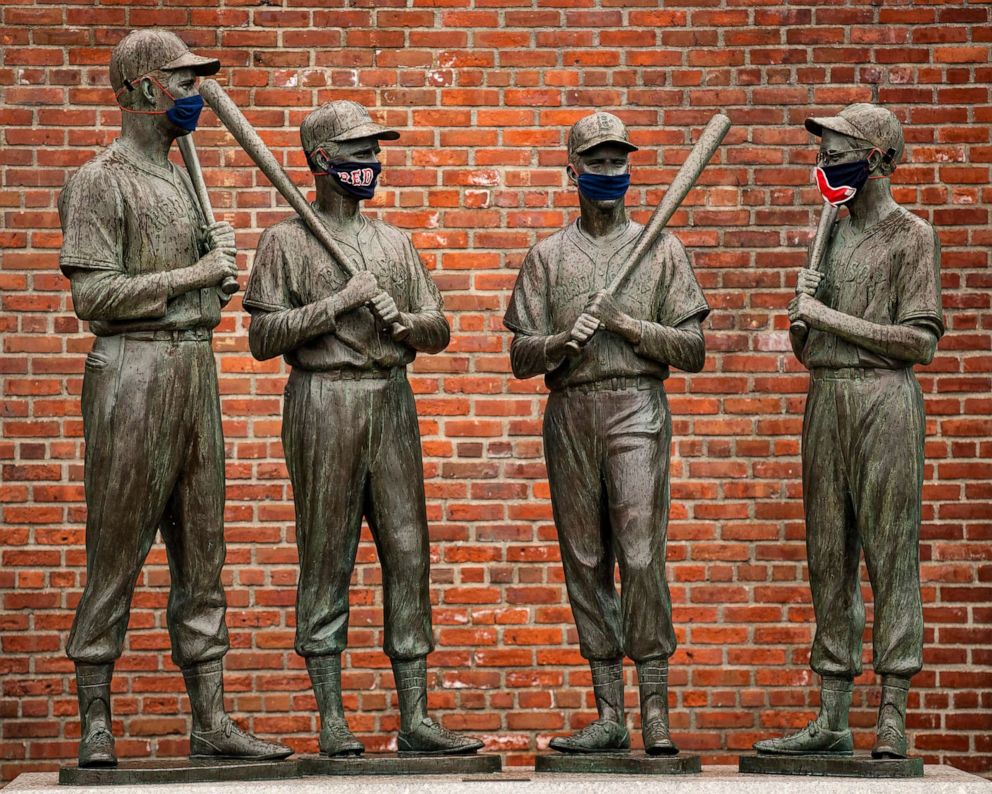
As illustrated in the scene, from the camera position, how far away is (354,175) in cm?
713

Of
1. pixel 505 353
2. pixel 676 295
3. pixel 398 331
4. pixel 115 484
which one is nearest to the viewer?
pixel 115 484

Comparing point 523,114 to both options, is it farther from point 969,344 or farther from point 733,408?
point 969,344

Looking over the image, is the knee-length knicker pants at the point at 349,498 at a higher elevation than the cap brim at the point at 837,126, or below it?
below

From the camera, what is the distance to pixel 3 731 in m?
8.80

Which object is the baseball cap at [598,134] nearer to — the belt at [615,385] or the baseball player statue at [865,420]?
the baseball player statue at [865,420]

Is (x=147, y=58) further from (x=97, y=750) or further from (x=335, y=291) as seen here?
(x=97, y=750)

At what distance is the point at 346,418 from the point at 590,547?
1.03m

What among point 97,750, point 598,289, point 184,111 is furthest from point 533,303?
point 97,750

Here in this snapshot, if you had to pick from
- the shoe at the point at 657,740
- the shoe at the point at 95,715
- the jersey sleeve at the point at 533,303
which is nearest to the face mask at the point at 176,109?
the jersey sleeve at the point at 533,303

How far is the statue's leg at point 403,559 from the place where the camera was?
7.09 m

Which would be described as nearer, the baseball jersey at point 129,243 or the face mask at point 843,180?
the baseball jersey at point 129,243

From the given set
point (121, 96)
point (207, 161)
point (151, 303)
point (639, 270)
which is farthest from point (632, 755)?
point (207, 161)

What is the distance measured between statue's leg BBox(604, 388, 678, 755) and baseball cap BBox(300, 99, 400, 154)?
1.36 metres

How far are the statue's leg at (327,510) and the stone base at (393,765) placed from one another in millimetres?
106
